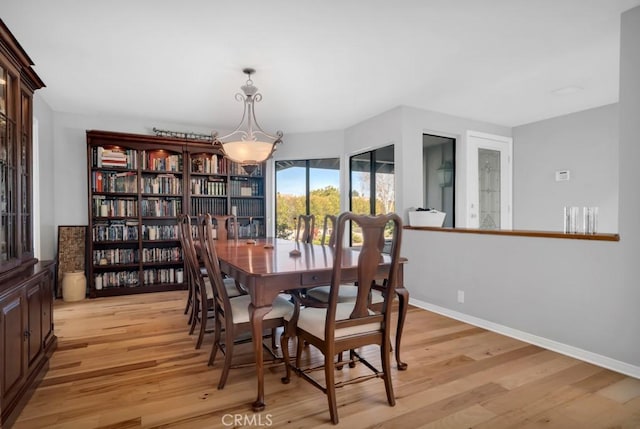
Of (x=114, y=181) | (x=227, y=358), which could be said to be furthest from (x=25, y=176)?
(x=114, y=181)

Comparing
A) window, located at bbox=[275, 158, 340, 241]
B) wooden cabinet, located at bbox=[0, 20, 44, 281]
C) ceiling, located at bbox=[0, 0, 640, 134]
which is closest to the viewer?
wooden cabinet, located at bbox=[0, 20, 44, 281]

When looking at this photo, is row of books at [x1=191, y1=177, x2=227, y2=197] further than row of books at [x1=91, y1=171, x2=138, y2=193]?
Yes

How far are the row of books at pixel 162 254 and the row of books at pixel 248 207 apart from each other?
3.54 ft

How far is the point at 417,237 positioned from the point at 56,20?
152 inches

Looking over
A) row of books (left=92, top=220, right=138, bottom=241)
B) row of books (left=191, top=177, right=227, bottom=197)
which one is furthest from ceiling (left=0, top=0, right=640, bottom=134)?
row of books (left=92, top=220, right=138, bottom=241)

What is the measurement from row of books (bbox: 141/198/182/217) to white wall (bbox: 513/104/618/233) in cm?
513

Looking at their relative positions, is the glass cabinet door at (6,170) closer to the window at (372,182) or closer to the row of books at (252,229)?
the row of books at (252,229)

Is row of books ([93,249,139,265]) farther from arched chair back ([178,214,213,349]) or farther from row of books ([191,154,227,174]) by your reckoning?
arched chair back ([178,214,213,349])

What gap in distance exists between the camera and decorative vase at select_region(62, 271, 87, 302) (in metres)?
4.51

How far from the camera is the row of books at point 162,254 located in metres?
5.07

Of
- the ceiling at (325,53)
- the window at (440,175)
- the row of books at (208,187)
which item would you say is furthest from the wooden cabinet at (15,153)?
the window at (440,175)

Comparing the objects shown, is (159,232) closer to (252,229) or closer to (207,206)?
(207,206)

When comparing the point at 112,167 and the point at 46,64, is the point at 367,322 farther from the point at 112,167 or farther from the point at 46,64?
the point at 112,167

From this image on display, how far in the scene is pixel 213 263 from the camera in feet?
7.57
